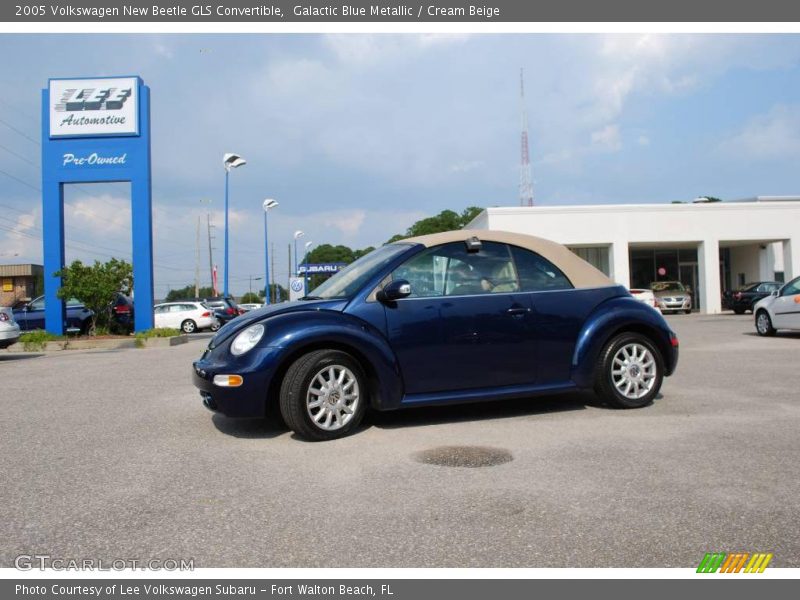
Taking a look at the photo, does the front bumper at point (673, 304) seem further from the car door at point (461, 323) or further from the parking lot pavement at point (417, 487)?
the car door at point (461, 323)

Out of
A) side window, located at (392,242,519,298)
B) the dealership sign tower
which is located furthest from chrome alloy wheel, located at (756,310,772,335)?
the dealership sign tower

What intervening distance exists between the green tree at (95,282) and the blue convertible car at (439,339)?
14.9m

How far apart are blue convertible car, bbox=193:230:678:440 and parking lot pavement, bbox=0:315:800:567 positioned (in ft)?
1.07

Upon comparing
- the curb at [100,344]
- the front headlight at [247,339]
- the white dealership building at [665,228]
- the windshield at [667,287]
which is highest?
the white dealership building at [665,228]

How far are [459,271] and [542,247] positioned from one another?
3.19 ft

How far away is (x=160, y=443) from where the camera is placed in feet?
17.0

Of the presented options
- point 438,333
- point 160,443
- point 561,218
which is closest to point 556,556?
point 438,333

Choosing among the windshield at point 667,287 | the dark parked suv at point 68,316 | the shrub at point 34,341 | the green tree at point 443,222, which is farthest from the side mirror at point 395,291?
the green tree at point 443,222

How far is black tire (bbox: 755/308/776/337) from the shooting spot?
1444 centimetres

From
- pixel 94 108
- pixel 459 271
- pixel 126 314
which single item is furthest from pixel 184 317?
pixel 459 271

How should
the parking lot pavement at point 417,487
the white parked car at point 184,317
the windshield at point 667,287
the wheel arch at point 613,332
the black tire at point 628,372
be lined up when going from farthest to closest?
the windshield at point 667,287 → the white parked car at point 184,317 → the black tire at point 628,372 → the wheel arch at point 613,332 → the parking lot pavement at point 417,487

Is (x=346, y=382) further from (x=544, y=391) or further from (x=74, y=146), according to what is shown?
(x=74, y=146)

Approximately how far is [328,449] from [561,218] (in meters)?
27.4

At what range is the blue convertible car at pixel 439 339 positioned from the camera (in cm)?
507
